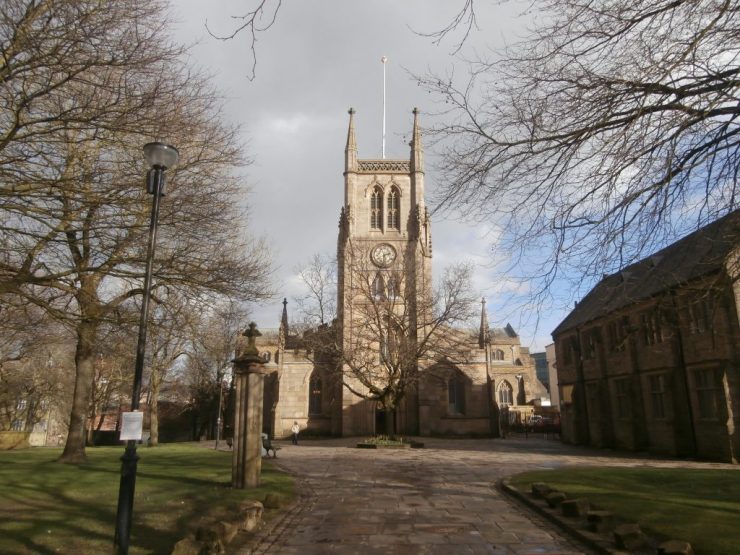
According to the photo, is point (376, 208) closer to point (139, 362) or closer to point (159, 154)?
point (159, 154)

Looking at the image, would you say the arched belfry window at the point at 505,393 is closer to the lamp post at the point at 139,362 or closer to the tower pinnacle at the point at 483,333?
the tower pinnacle at the point at 483,333

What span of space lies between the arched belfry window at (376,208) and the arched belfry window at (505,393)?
28.9 meters

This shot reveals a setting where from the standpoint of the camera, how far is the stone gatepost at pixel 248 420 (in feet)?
41.0

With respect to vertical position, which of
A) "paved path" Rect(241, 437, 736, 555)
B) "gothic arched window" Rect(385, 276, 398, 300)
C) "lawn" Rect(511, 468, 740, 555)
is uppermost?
"gothic arched window" Rect(385, 276, 398, 300)

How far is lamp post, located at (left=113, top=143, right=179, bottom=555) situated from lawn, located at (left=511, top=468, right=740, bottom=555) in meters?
7.16

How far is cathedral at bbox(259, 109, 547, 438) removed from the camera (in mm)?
32156

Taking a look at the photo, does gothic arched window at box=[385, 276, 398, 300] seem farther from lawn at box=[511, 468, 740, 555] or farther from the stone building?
lawn at box=[511, 468, 740, 555]

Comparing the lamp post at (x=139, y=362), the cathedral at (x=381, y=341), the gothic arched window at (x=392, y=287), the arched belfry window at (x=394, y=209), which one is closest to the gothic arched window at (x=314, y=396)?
the cathedral at (x=381, y=341)

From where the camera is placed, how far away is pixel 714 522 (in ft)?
27.1

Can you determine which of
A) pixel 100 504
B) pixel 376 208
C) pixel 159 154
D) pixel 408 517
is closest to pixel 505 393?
pixel 376 208

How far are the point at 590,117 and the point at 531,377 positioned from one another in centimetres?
6654

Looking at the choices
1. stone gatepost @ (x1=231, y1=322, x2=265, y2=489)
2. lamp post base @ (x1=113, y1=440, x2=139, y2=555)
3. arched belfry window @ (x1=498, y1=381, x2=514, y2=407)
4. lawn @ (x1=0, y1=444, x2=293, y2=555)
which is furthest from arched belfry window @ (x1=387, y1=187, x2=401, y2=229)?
lamp post base @ (x1=113, y1=440, x2=139, y2=555)

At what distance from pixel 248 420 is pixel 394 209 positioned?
122 ft

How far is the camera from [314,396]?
44.9 metres
